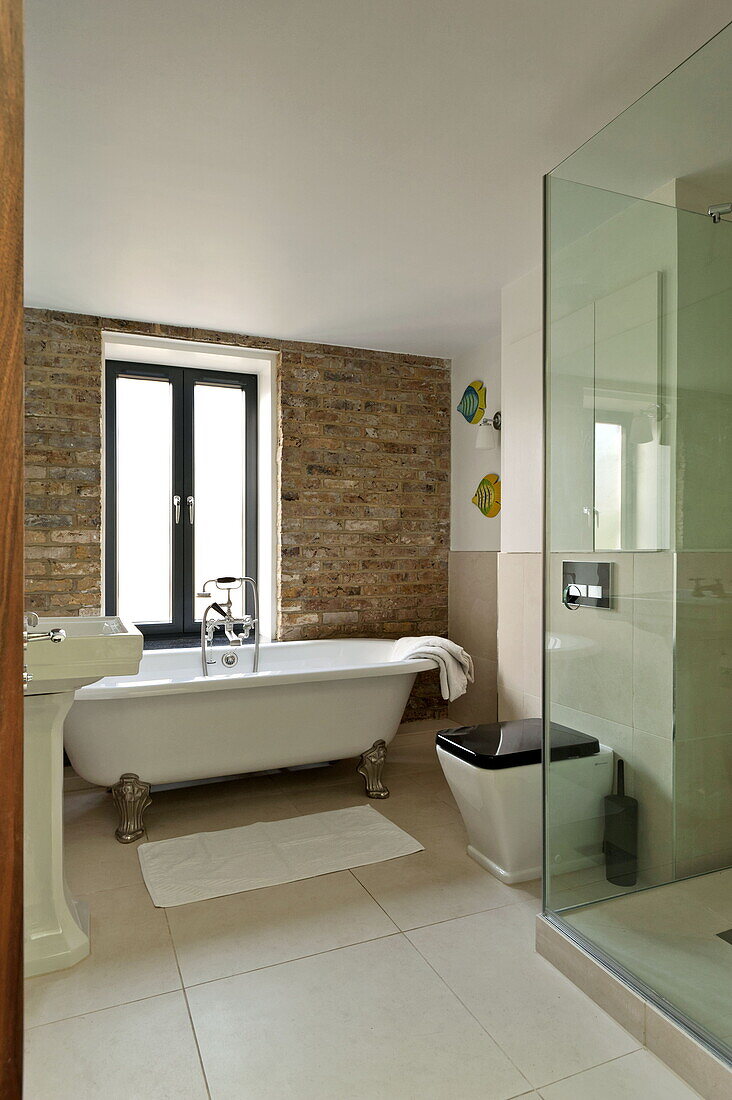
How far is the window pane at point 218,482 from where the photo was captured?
14.0 feet

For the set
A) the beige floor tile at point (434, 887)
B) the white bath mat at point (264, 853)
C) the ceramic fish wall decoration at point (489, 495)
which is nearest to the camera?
the beige floor tile at point (434, 887)

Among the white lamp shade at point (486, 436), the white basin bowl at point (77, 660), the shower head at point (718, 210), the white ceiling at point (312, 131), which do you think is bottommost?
the white basin bowl at point (77, 660)

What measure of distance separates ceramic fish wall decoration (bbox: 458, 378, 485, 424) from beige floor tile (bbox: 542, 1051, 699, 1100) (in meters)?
3.20

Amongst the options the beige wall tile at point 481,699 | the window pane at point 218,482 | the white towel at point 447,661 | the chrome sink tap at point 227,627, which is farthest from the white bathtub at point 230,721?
the window pane at point 218,482

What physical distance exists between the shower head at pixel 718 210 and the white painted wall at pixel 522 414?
147cm

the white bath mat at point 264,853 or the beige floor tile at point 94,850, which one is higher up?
the white bath mat at point 264,853

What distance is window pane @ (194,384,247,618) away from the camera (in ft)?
14.0

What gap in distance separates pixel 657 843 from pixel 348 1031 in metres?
0.94

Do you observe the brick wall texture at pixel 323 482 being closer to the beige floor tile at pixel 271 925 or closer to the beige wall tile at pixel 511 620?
the beige wall tile at pixel 511 620

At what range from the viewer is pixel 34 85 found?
190 centimetres

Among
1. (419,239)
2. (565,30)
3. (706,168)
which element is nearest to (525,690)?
(419,239)

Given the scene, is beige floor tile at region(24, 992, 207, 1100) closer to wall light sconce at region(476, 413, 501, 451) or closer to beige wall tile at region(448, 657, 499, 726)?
beige wall tile at region(448, 657, 499, 726)

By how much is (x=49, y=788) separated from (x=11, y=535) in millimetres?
1748

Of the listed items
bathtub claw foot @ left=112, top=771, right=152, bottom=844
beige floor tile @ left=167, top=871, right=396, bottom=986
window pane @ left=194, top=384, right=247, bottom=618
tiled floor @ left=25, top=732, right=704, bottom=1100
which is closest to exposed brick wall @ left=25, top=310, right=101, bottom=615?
window pane @ left=194, top=384, right=247, bottom=618
